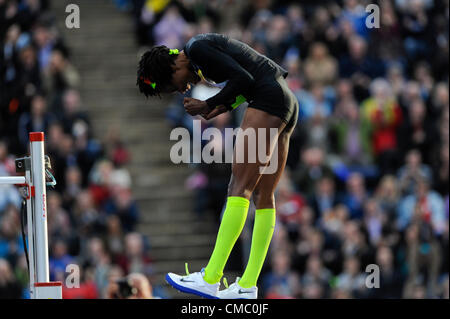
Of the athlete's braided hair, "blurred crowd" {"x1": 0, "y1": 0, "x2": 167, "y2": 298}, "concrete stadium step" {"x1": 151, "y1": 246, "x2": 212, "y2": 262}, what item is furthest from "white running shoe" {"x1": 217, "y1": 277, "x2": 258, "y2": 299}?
"concrete stadium step" {"x1": 151, "y1": 246, "x2": 212, "y2": 262}

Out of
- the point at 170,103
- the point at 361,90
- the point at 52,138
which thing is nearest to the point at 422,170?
the point at 361,90

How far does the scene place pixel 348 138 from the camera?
1405 cm

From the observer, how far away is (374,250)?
12.6m

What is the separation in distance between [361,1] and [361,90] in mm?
1610

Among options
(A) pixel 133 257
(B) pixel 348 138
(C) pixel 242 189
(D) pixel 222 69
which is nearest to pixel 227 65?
(D) pixel 222 69

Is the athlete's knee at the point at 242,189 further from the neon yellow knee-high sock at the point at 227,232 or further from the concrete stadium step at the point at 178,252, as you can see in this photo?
the concrete stadium step at the point at 178,252

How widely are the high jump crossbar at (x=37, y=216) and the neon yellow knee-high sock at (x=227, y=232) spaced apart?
1.14 m

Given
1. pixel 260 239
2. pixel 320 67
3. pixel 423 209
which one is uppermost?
pixel 320 67

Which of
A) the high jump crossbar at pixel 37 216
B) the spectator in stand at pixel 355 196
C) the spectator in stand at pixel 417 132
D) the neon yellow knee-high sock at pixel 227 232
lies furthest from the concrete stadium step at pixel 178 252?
the high jump crossbar at pixel 37 216

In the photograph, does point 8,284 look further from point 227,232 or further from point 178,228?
point 227,232

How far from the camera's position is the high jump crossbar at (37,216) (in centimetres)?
610

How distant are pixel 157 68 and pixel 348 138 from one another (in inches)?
299

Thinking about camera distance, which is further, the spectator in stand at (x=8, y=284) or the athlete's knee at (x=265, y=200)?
the spectator in stand at (x=8, y=284)
